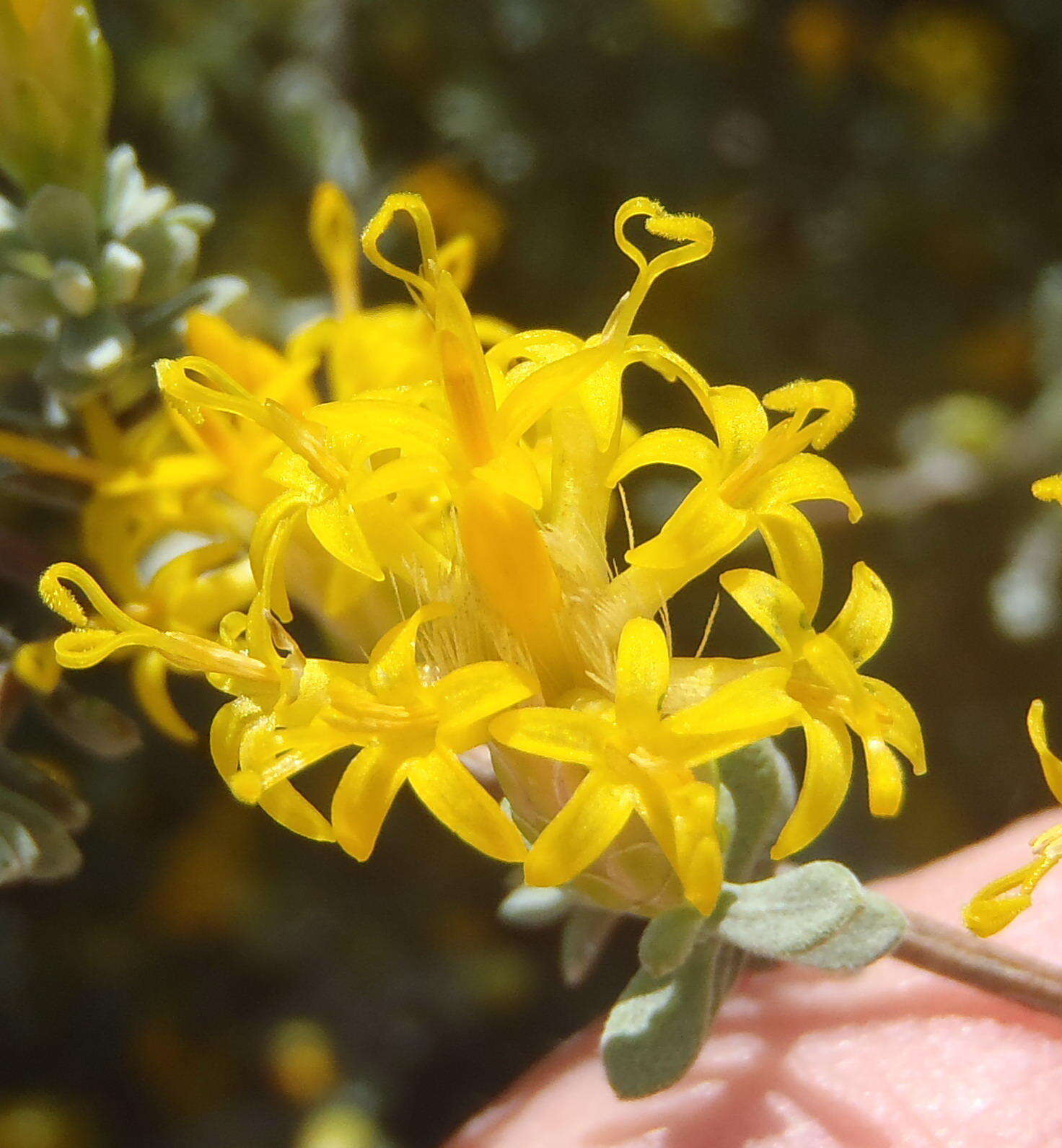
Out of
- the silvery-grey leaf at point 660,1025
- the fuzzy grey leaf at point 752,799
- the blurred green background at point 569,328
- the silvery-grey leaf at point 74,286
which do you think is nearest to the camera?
→ the silvery-grey leaf at point 660,1025

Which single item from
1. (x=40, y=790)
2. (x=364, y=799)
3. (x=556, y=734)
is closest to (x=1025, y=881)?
(x=556, y=734)

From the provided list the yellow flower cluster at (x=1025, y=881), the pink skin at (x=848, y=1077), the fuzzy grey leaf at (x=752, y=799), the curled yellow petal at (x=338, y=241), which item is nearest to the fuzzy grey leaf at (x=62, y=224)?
the curled yellow petal at (x=338, y=241)

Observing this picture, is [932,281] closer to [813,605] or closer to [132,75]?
[132,75]

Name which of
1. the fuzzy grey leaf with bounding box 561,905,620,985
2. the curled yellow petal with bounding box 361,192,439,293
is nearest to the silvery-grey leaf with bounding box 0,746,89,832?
the fuzzy grey leaf with bounding box 561,905,620,985

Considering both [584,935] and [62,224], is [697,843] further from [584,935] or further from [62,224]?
[62,224]

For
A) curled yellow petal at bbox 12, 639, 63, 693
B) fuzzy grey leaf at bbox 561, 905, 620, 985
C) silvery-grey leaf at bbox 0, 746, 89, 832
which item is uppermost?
curled yellow petal at bbox 12, 639, 63, 693

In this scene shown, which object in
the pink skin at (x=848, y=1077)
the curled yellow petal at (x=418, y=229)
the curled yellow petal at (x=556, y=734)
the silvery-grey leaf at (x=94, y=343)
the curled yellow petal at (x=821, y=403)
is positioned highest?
the curled yellow petal at (x=418, y=229)

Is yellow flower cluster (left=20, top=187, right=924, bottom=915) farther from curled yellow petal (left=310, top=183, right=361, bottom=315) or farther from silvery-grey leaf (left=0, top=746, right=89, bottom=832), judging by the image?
curled yellow petal (left=310, top=183, right=361, bottom=315)

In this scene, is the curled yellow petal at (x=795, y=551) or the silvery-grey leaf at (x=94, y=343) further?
the silvery-grey leaf at (x=94, y=343)

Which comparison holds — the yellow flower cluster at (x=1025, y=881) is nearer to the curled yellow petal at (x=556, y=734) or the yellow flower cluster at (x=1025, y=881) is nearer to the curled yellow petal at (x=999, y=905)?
the curled yellow petal at (x=999, y=905)
